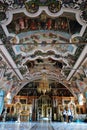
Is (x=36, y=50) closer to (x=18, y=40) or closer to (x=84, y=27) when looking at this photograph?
(x=18, y=40)

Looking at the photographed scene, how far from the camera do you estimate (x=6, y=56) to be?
12.4 m

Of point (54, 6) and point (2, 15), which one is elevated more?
point (54, 6)

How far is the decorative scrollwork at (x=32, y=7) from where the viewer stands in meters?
7.76

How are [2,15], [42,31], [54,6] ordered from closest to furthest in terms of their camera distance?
1. [54,6]
2. [2,15]
3. [42,31]

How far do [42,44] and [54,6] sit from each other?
12.4ft

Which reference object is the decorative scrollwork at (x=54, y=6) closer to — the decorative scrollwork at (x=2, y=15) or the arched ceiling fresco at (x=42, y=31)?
the arched ceiling fresco at (x=42, y=31)

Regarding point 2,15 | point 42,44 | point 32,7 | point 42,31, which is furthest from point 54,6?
point 42,44

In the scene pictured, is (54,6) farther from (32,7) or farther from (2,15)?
(2,15)

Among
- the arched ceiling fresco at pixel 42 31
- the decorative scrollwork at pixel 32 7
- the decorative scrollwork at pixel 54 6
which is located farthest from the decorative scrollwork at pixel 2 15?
the decorative scrollwork at pixel 54 6

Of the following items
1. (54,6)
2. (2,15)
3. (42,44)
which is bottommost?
(42,44)

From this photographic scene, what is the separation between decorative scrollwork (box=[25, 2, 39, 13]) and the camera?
7756 millimetres

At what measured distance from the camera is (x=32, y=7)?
26.2 ft

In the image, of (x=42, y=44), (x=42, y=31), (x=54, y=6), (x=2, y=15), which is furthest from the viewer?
(x=42, y=44)

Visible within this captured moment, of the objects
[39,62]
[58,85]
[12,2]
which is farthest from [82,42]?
[58,85]
